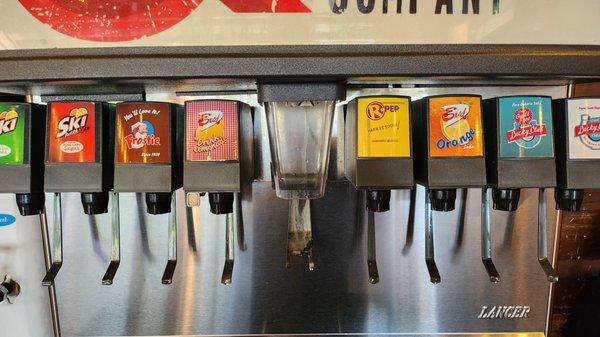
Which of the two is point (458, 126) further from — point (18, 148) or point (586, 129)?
point (18, 148)

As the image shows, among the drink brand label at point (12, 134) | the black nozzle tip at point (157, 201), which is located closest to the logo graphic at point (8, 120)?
the drink brand label at point (12, 134)

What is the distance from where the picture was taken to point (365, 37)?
62 cm

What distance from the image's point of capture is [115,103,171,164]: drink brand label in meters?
0.65

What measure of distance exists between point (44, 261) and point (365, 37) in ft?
2.60

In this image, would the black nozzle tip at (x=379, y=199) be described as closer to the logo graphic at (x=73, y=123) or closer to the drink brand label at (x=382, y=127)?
the drink brand label at (x=382, y=127)

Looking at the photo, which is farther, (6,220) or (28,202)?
(6,220)

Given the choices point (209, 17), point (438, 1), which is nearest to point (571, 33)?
point (438, 1)

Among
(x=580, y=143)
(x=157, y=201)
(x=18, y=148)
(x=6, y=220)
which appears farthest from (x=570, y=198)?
(x=6, y=220)

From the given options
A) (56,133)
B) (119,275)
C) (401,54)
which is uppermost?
(401,54)

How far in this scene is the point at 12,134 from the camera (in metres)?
0.66

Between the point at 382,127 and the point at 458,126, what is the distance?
115 mm

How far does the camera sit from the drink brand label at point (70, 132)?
65 cm

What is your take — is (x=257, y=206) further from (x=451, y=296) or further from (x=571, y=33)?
(x=571, y=33)

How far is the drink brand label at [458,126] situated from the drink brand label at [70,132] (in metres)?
0.53
